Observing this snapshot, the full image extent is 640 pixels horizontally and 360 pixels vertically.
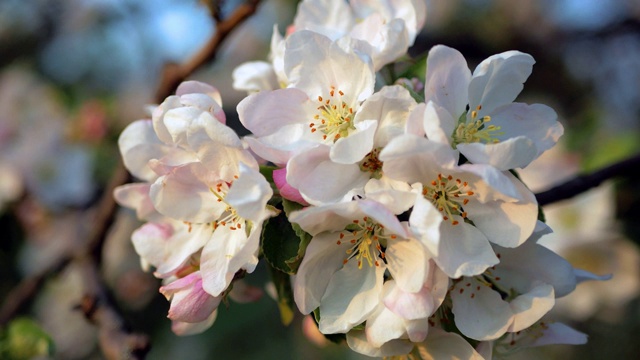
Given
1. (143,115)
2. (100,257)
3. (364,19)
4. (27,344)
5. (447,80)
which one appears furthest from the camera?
(143,115)

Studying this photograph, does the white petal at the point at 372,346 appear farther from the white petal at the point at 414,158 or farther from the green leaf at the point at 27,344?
the green leaf at the point at 27,344

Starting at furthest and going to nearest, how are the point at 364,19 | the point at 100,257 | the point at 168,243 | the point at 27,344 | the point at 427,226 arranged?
the point at 100,257
the point at 27,344
the point at 364,19
the point at 168,243
the point at 427,226

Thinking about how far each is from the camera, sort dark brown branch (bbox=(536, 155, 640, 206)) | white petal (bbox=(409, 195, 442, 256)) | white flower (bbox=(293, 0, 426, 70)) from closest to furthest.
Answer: white petal (bbox=(409, 195, 442, 256)), white flower (bbox=(293, 0, 426, 70)), dark brown branch (bbox=(536, 155, 640, 206))

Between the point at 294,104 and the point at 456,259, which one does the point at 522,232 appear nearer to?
the point at 456,259

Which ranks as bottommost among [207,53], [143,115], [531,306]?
[143,115]

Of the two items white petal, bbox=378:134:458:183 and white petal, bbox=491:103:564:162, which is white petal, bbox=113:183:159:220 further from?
white petal, bbox=491:103:564:162

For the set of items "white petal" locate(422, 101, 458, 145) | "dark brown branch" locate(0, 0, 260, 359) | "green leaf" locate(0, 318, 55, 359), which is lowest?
"green leaf" locate(0, 318, 55, 359)

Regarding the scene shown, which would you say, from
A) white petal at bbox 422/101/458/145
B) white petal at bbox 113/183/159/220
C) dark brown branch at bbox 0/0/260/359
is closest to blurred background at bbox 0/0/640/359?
dark brown branch at bbox 0/0/260/359

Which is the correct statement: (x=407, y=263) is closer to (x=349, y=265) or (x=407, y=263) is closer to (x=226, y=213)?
(x=349, y=265)

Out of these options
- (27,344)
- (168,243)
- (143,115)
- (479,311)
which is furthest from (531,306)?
(143,115)
